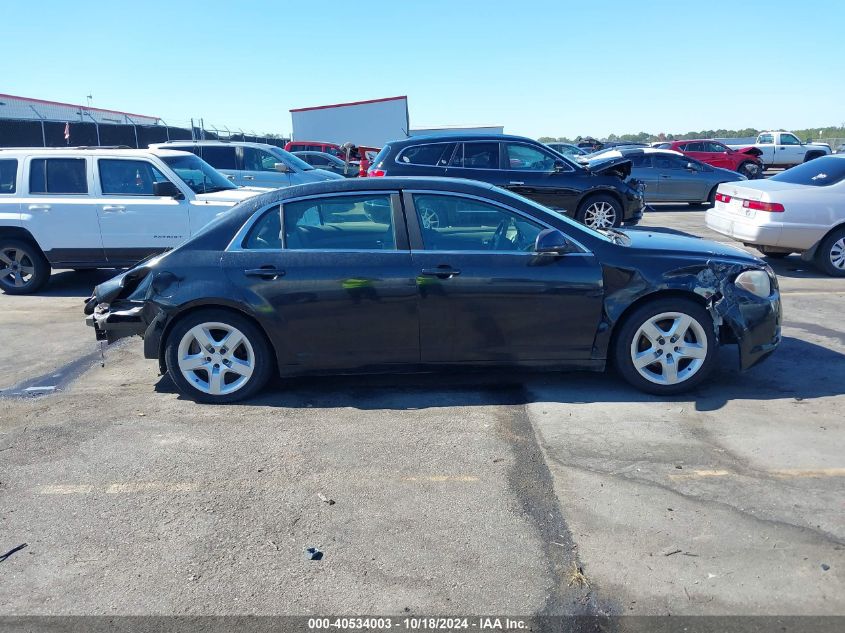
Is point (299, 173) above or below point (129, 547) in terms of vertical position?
above

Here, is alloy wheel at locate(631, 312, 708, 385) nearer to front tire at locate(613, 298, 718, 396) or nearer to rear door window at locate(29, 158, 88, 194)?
front tire at locate(613, 298, 718, 396)

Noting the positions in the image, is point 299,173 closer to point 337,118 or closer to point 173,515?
point 173,515

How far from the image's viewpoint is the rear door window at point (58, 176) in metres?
8.90

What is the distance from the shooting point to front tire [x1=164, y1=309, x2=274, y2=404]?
4930mm

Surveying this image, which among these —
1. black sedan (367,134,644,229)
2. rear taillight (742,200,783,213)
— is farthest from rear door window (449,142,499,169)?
rear taillight (742,200,783,213)

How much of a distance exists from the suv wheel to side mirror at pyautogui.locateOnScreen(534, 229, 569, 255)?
7310 mm

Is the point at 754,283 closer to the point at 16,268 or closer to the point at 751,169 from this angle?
the point at 16,268

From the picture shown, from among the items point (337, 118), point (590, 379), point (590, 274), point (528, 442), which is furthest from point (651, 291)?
point (337, 118)

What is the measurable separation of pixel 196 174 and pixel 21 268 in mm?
→ 2650

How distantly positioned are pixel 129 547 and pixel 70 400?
7.78ft

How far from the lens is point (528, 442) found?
13.9 ft

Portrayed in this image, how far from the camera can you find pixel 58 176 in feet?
29.3

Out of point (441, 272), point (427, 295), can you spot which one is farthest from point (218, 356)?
point (441, 272)

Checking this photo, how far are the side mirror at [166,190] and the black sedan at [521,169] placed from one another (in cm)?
345
